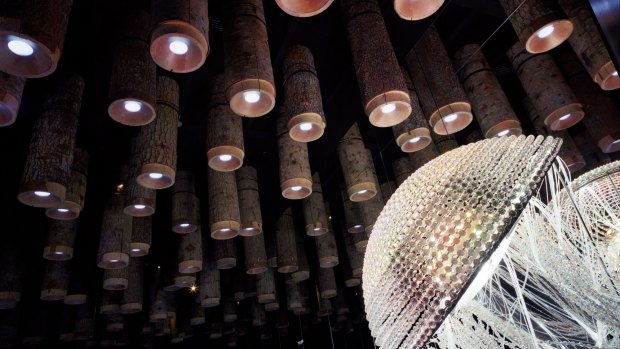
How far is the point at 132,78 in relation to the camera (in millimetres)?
1690

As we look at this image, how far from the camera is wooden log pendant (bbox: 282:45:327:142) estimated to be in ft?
6.10

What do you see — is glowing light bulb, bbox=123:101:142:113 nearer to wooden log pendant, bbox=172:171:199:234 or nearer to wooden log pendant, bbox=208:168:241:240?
wooden log pendant, bbox=208:168:241:240

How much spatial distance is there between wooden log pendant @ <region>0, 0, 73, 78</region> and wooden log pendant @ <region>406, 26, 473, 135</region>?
163cm

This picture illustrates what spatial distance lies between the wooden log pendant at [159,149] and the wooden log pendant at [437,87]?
Result: 1.29 m

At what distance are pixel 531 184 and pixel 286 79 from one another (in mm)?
1525

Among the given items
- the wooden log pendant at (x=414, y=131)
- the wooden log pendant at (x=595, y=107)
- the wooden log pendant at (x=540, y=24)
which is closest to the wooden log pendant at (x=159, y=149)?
the wooden log pendant at (x=414, y=131)

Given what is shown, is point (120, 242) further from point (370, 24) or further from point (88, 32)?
point (370, 24)

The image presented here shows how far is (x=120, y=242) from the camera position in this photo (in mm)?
2662

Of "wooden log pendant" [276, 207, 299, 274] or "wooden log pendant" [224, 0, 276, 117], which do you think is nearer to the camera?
"wooden log pendant" [224, 0, 276, 117]

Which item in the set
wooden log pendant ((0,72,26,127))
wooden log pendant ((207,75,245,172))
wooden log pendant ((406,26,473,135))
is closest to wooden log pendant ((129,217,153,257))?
wooden log pendant ((207,75,245,172))

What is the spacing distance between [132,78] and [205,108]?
104cm

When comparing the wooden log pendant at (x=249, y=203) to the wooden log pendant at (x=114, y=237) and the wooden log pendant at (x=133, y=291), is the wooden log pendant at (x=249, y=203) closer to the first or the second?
the wooden log pendant at (x=114, y=237)

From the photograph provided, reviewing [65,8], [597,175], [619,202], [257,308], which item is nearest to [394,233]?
[597,175]

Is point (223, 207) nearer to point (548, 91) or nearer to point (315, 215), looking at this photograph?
point (315, 215)
